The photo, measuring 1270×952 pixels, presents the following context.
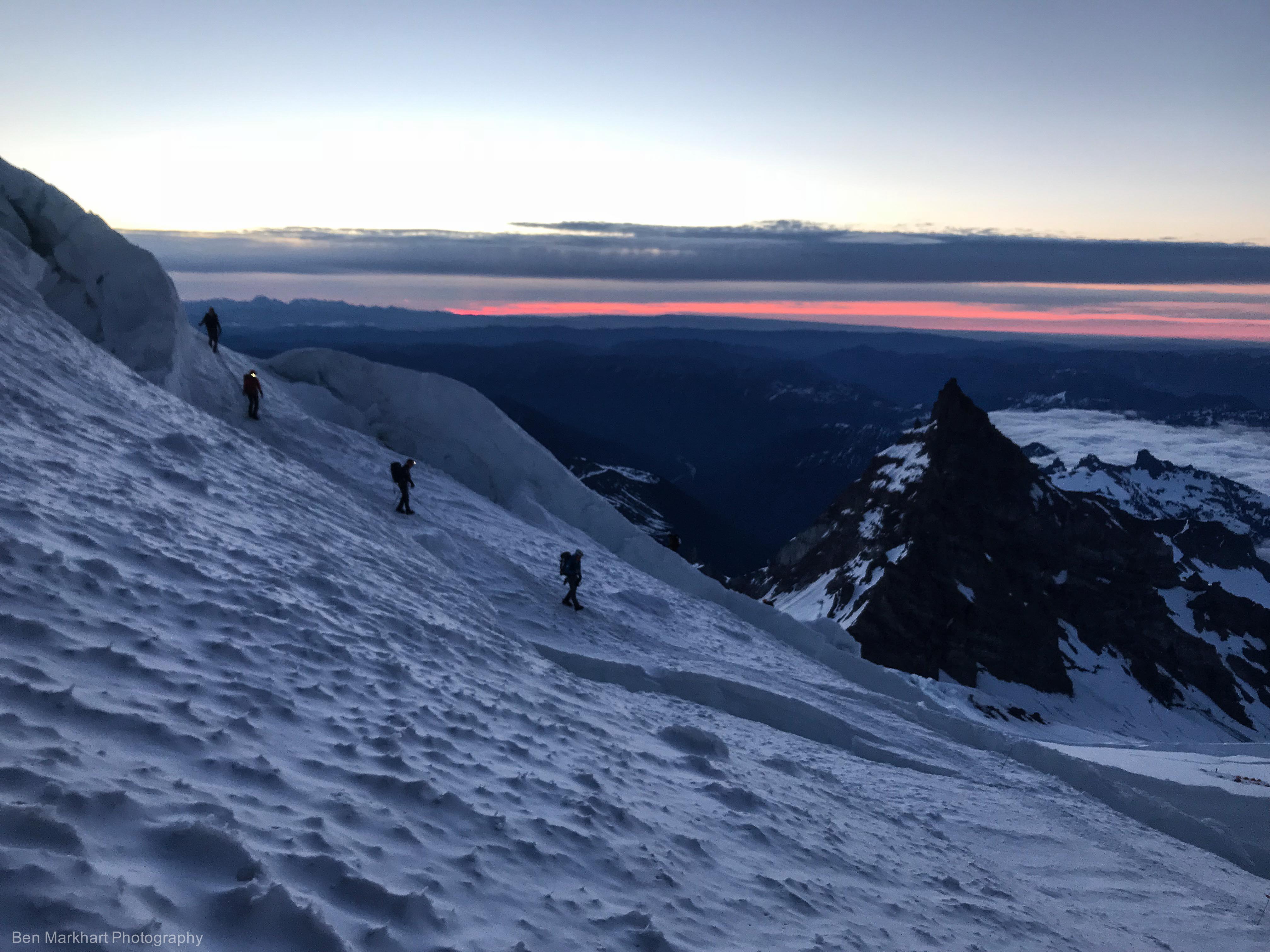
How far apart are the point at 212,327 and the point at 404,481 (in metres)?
10.4

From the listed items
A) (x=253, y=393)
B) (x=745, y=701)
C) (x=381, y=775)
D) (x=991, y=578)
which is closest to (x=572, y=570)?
(x=745, y=701)

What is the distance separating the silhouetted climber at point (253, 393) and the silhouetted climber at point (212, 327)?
9.18ft

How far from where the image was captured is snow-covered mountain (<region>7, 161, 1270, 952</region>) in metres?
5.14

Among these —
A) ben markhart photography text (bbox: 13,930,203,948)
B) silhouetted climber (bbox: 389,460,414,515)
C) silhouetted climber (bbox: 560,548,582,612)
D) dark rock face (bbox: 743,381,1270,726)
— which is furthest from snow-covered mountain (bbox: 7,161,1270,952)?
dark rock face (bbox: 743,381,1270,726)

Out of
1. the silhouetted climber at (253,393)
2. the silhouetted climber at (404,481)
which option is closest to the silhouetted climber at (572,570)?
the silhouetted climber at (404,481)

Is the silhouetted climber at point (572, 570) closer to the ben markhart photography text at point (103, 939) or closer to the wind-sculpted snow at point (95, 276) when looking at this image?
the wind-sculpted snow at point (95, 276)

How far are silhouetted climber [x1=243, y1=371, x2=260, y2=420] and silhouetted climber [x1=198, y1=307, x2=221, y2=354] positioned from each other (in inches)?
110

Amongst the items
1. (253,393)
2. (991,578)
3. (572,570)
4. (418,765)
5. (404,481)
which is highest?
(253,393)

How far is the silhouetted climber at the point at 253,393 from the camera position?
928 inches

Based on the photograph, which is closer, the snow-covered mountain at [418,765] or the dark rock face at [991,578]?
the snow-covered mountain at [418,765]

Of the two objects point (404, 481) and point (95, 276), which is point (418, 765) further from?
point (95, 276)

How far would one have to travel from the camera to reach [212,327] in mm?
26375

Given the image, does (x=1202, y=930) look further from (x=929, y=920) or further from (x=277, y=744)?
(x=277, y=744)

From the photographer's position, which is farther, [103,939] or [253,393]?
[253,393]
